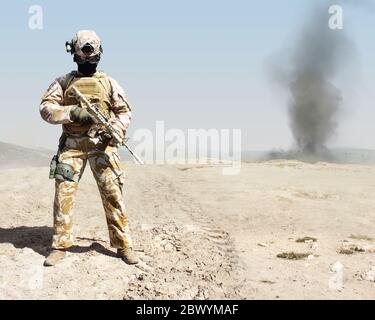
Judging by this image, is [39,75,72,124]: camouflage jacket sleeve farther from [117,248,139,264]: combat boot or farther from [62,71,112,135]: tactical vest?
A: [117,248,139,264]: combat boot

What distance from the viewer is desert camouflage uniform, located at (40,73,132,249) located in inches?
229

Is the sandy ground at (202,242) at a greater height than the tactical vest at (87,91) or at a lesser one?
lesser

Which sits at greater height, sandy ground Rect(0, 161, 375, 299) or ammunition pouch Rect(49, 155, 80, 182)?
ammunition pouch Rect(49, 155, 80, 182)

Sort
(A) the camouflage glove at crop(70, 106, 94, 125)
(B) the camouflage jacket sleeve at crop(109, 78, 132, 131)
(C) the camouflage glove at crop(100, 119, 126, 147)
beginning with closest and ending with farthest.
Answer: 1. (A) the camouflage glove at crop(70, 106, 94, 125)
2. (C) the camouflage glove at crop(100, 119, 126, 147)
3. (B) the camouflage jacket sleeve at crop(109, 78, 132, 131)

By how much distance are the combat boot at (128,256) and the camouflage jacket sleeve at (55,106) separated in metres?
1.68

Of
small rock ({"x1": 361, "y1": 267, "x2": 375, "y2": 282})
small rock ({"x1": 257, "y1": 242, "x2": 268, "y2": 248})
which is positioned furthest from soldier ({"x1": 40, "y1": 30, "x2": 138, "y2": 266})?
small rock ({"x1": 361, "y1": 267, "x2": 375, "y2": 282})

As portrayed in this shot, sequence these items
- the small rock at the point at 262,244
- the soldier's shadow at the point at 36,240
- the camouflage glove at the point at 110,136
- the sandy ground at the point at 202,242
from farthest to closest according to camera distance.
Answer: the small rock at the point at 262,244 → the soldier's shadow at the point at 36,240 → the camouflage glove at the point at 110,136 → the sandy ground at the point at 202,242

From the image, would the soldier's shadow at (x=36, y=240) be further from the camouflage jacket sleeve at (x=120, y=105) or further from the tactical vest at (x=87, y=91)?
the camouflage jacket sleeve at (x=120, y=105)

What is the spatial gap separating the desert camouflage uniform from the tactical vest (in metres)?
0.04

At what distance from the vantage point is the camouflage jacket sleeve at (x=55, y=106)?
18.4ft

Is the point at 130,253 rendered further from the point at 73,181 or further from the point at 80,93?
the point at 80,93

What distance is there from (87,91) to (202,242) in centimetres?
282

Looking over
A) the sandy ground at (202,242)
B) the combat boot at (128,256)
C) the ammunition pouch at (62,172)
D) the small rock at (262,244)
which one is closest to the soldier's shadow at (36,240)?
the sandy ground at (202,242)

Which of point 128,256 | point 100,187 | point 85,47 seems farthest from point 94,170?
point 85,47
